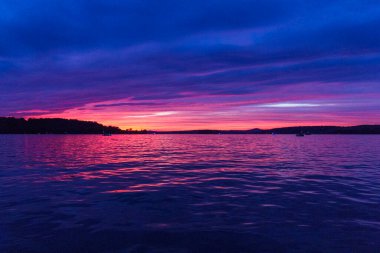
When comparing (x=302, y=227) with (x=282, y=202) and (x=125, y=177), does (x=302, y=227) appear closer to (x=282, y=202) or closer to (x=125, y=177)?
(x=282, y=202)

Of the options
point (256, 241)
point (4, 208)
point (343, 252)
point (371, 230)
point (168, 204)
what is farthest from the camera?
point (168, 204)

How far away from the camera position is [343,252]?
8.18 meters

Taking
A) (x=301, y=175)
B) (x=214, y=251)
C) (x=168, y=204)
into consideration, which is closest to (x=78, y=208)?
(x=168, y=204)

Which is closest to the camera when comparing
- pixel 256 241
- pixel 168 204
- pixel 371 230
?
pixel 256 241

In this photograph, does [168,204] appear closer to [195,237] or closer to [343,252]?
[195,237]

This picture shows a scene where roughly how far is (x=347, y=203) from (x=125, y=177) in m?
15.9

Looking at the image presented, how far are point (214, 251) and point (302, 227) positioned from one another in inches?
158

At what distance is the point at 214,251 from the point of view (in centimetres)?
834

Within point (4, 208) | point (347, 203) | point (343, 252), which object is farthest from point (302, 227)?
point (4, 208)

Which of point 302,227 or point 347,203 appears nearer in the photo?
point 302,227

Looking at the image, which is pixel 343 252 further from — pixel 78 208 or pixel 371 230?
pixel 78 208

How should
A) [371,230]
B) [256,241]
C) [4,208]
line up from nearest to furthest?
[256,241], [371,230], [4,208]

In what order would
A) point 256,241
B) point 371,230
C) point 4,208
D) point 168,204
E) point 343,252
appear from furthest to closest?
1. point 168,204
2. point 4,208
3. point 371,230
4. point 256,241
5. point 343,252

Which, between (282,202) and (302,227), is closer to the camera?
(302,227)
